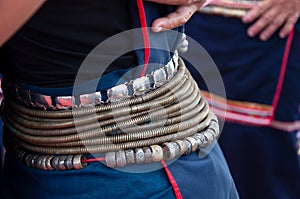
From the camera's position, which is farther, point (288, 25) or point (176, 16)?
point (288, 25)

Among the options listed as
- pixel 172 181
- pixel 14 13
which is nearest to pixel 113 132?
pixel 172 181

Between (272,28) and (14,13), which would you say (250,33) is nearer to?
(272,28)

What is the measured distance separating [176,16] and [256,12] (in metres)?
0.89

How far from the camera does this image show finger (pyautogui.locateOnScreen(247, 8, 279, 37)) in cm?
168

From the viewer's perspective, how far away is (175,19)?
33.7 inches

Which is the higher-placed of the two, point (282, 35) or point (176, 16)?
point (176, 16)

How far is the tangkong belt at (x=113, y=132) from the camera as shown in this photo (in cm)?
81

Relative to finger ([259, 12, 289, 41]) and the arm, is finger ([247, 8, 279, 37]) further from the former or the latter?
the arm

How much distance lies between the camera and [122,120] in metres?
0.81

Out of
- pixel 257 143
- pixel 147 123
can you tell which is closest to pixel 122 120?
pixel 147 123

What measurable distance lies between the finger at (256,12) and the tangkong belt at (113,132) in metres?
0.89

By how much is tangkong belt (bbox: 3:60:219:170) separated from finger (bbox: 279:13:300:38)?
0.90 m

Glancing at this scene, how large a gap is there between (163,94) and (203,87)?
92 cm

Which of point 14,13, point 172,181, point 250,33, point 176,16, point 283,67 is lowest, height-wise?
point 283,67
